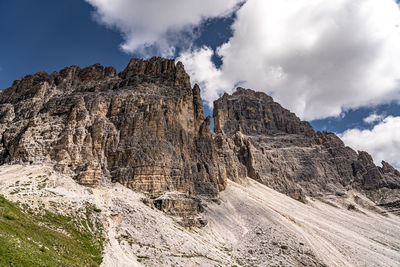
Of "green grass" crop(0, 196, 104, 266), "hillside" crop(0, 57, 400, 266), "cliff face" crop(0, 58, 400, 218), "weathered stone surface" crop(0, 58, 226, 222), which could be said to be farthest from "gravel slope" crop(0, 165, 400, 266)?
"weathered stone surface" crop(0, 58, 226, 222)

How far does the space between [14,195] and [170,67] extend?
8621 cm

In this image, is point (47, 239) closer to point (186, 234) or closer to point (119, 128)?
point (186, 234)

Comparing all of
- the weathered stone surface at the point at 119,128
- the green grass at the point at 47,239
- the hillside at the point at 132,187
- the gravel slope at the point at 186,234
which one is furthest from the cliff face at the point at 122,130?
the green grass at the point at 47,239

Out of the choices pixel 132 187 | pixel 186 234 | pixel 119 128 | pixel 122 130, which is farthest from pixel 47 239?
pixel 119 128

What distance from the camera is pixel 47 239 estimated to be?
2870 cm

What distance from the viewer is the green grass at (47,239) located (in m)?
20.2

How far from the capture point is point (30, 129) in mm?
70188

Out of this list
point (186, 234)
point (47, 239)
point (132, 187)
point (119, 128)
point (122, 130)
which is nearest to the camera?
point (47, 239)

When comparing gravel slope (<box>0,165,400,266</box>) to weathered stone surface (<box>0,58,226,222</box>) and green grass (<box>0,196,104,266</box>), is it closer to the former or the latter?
green grass (<box>0,196,104,266</box>)

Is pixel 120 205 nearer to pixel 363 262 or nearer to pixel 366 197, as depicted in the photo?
pixel 363 262

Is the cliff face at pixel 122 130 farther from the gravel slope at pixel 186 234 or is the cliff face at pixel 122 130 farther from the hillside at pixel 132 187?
the gravel slope at pixel 186 234

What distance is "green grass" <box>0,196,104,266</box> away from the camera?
20156 millimetres

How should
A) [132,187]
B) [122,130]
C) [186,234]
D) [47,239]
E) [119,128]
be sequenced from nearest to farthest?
1. [47,239]
2. [186,234]
3. [132,187]
4. [122,130]
5. [119,128]

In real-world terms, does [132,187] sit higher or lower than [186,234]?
higher
